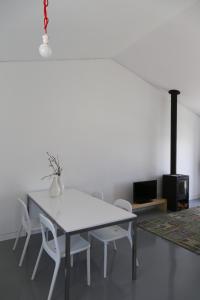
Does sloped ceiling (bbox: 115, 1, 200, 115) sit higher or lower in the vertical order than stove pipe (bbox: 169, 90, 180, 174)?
higher

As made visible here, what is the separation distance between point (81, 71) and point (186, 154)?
309 centimetres

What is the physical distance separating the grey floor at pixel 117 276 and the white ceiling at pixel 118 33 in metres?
2.51

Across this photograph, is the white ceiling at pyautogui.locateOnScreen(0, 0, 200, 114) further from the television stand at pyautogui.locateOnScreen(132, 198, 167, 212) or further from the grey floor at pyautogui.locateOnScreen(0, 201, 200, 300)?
the grey floor at pyautogui.locateOnScreen(0, 201, 200, 300)

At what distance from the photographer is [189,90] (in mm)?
4848

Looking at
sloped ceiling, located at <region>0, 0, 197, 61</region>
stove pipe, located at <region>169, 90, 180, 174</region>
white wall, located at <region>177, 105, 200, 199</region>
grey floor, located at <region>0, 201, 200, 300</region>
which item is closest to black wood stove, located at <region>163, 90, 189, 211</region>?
stove pipe, located at <region>169, 90, 180, 174</region>

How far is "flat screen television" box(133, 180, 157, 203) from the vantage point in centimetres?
478

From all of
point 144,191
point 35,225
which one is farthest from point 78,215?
point 144,191

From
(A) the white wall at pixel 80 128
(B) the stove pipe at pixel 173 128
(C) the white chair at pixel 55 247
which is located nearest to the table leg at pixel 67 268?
(C) the white chair at pixel 55 247

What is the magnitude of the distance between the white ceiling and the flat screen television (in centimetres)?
195

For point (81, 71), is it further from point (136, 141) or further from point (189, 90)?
point (189, 90)

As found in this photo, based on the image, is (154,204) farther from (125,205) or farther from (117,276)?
(117,276)

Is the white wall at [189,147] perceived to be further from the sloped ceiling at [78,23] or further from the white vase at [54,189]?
the white vase at [54,189]

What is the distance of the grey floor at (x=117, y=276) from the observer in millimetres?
2445

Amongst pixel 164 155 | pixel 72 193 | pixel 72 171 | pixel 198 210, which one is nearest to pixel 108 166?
pixel 72 171
